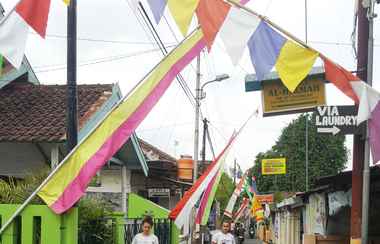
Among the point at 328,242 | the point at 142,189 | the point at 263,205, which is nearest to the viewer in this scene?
the point at 328,242

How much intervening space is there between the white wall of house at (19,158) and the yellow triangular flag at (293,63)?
8877 millimetres

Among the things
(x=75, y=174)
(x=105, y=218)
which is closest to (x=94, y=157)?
(x=75, y=174)

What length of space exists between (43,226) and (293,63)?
3.68m

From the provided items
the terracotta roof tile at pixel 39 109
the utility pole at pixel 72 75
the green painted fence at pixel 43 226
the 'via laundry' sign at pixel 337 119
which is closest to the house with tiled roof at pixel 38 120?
the terracotta roof tile at pixel 39 109

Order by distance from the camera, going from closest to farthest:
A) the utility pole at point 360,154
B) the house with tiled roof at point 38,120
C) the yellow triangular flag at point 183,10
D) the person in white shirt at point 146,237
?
1. the yellow triangular flag at point 183,10
2. the utility pole at point 360,154
3. the person in white shirt at point 146,237
4. the house with tiled roof at point 38,120

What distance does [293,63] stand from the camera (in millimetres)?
6207

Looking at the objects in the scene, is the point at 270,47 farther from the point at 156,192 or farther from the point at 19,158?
the point at 156,192

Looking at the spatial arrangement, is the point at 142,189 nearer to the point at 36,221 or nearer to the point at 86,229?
the point at 86,229

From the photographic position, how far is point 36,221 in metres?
7.47

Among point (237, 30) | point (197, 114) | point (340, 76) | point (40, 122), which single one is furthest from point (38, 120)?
point (197, 114)

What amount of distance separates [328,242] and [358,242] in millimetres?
4406

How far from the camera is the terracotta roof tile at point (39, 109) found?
1264 centimetres

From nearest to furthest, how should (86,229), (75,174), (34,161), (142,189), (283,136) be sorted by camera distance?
(75,174) < (86,229) < (34,161) < (142,189) < (283,136)

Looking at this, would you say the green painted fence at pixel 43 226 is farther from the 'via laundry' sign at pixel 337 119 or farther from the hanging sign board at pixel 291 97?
the 'via laundry' sign at pixel 337 119
